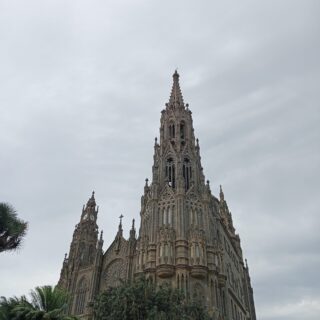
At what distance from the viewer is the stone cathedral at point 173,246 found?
3956 cm

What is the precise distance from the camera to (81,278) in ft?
165

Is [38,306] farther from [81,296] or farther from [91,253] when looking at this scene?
[91,253]

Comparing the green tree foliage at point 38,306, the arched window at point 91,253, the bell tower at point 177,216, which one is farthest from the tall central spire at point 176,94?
the green tree foliage at point 38,306

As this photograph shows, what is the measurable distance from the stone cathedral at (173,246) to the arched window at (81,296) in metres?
0.13

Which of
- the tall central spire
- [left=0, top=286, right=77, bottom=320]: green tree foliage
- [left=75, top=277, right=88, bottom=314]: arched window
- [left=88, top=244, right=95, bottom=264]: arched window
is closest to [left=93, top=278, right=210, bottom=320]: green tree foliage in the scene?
[left=0, top=286, right=77, bottom=320]: green tree foliage

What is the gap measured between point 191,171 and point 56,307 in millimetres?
33157

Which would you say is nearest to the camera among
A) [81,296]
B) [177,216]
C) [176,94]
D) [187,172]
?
[177,216]

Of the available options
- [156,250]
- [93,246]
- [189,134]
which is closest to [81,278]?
[93,246]

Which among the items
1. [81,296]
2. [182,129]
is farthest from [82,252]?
[182,129]

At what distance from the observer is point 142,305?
25891mm

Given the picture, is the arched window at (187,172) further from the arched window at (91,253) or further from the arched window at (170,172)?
the arched window at (91,253)

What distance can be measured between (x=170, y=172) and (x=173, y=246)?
1322 cm

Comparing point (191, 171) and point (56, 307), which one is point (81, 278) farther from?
point (56, 307)

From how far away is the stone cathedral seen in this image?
39.6 metres
